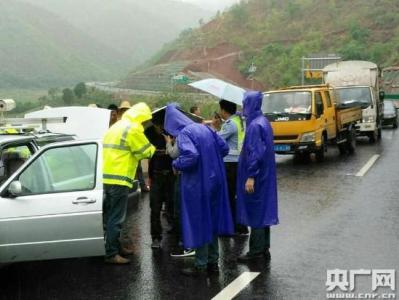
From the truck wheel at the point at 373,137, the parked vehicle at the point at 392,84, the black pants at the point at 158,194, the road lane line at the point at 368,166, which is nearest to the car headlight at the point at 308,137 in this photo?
the road lane line at the point at 368,166

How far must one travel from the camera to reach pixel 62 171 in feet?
19.7

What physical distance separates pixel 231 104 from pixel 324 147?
888cm

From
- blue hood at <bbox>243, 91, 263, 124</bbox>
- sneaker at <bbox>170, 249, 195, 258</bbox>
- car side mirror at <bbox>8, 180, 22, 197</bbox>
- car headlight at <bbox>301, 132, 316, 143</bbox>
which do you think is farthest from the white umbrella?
car headlight at <bbox>301, 132, 316, 143</bbox>

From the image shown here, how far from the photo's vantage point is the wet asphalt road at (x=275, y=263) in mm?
5418

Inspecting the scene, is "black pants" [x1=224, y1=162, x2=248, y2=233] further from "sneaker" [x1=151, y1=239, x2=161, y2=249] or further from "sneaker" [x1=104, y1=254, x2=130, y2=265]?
"sneaker" [x1=104, y1=254, x2=130, y2=265]

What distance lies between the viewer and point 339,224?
8.07 meters

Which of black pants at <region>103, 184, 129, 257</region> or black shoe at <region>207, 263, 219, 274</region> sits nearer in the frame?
black shoe at <region>207, 263, 219, 274</region>

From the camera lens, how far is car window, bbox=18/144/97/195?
5.79m

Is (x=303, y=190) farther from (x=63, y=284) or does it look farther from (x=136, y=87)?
(x=136, y=87)

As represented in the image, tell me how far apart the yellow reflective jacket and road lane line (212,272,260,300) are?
1504 mm

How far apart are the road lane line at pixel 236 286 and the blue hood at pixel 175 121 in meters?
1.59

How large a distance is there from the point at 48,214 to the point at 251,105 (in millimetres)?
2385

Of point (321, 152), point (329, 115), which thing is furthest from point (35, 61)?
point (321, 152)

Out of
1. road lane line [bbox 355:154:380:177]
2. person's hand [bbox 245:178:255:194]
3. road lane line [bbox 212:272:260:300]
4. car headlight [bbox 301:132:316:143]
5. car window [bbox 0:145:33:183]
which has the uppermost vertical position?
car window [bbox 0:145:33:183]
